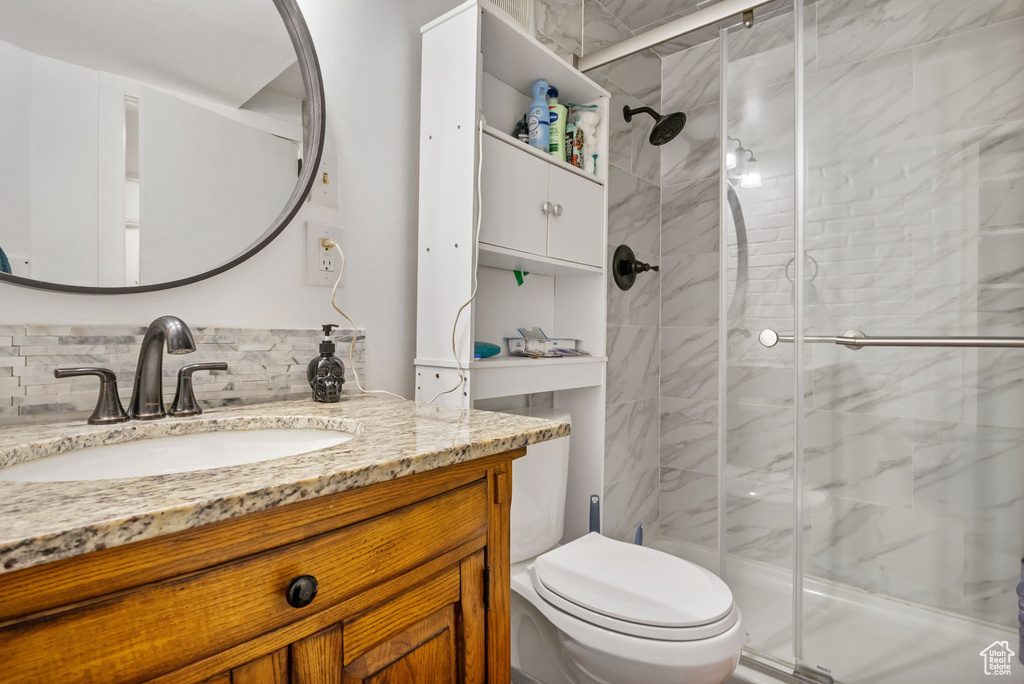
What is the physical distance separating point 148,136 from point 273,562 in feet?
2.67

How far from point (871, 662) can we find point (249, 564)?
1.79 m

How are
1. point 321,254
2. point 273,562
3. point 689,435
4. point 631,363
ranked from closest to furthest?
point 273,562 → point 321,254 → point 631,363 → point 689,435

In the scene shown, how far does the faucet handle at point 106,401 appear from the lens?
76 centimetres

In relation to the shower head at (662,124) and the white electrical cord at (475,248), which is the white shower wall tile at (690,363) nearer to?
the shower head at (662,124)

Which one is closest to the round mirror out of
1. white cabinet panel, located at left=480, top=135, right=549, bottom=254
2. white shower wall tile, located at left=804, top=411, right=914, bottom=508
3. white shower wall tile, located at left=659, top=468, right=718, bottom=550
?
white cabinet panel, located at left=480, top=135, right=549, bottom=254

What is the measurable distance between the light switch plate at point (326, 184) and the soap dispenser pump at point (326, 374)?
0.30 metres

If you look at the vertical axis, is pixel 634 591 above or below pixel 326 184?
below

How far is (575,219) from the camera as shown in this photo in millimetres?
1521

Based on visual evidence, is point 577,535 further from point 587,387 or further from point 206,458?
point 206,458

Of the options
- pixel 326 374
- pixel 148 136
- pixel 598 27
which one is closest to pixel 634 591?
pixel 326 374

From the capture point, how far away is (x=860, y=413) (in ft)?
5.11

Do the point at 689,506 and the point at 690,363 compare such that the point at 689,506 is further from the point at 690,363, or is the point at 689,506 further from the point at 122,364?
the point at 122,364

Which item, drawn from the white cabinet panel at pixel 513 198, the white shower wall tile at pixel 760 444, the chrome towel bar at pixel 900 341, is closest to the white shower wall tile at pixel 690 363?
the white shower wall tile at pixel 760 444

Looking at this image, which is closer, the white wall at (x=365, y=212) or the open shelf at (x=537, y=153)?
the white wall at (x=365, y=212)
